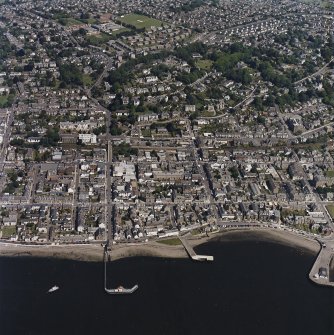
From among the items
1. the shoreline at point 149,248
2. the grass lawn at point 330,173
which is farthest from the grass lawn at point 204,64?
the shoreline at point 149,248

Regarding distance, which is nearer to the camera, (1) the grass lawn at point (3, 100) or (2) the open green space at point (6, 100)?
(2) the open green space at point (6, 100)

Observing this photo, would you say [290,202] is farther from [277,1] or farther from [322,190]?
[277,1]

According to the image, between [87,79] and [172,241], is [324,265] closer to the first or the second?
[172,241]

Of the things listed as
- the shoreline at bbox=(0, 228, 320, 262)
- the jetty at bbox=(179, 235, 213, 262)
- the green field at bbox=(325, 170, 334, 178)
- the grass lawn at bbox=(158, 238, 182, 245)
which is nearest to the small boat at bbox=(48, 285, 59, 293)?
the shoreline at bbox=(0, 228, 320, 262)

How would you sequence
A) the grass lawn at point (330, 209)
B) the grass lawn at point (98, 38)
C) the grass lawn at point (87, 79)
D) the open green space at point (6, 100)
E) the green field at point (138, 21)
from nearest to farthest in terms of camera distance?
the grass lawn at point (330, 209)
the open green space at point (6, 100)
the grass lawn at point (87, 79)
the grass lawn at point (98, 38)
the green field at point (138, 21)

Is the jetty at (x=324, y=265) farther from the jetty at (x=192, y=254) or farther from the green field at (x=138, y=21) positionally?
the green field at (x=138, y=21)

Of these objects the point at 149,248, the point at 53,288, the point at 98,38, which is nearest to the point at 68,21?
the point at 98,38

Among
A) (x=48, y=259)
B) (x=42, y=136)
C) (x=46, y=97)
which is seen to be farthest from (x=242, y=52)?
(x=48, y=259)
